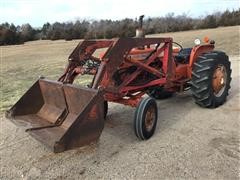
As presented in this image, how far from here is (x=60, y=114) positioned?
4723 mm

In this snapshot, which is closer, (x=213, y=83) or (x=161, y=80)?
(x=161, y=80)

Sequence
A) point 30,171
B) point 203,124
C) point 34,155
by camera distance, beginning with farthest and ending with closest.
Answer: point 203,124 < point 34,155 < point 30,171

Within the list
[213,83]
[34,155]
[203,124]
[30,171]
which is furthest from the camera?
[213,83]

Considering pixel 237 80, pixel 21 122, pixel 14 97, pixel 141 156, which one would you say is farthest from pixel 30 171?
pixel 237 80

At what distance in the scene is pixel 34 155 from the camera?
14.7ft

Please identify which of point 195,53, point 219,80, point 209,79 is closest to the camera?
point 209,79

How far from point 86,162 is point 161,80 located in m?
2.07

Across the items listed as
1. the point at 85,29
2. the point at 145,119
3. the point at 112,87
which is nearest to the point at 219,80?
the point at 145,119

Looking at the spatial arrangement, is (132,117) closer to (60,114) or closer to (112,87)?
(112,87)

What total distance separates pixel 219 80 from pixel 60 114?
3.15m

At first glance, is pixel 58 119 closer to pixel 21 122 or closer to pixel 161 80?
pixel 21 122

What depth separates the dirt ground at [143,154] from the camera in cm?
388

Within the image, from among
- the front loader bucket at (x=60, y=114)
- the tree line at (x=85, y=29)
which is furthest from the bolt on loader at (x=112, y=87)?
the tree line at (x=85, y=29)

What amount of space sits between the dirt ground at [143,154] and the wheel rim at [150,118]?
0.19 meters
